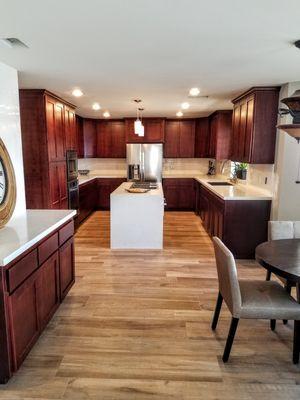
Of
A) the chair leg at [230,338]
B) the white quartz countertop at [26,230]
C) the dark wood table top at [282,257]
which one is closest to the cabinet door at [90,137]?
the white quartz countertop at [26,230]

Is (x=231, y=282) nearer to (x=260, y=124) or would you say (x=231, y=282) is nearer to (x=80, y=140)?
(x=260, y=124)

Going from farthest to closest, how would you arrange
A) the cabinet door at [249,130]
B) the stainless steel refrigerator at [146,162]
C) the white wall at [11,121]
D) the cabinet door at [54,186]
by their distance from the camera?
the stainless steel refrigerator at [146,162] < the cabinet door at [54,186] < the cabinet door at [249,130] < the white wall at [11,121]

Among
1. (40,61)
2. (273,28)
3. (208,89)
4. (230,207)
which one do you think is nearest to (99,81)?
(40,61)

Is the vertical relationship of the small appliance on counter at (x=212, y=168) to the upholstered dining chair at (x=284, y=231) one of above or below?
above

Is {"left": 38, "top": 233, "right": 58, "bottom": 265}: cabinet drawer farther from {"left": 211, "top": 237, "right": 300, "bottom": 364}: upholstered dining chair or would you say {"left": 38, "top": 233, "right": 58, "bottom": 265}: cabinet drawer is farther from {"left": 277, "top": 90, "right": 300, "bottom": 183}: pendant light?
{"left": 277, "top": 90, "right": 300, "bottom": 183}: pendant light

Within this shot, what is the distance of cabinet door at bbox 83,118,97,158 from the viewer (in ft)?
23.3

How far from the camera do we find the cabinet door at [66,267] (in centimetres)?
265

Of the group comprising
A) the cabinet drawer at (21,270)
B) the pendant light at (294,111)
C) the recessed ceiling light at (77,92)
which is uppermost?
the recessed ceiling light at (77,92)

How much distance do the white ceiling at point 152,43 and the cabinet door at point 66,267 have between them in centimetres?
182

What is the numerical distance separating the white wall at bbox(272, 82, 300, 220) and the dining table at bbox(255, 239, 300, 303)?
4.08ft

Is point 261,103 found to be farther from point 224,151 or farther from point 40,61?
point 40,61

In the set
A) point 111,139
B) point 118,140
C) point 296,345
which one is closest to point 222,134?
point 118,140

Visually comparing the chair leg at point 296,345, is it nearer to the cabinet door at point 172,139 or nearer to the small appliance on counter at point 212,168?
the small appliance on counter at point 212,168

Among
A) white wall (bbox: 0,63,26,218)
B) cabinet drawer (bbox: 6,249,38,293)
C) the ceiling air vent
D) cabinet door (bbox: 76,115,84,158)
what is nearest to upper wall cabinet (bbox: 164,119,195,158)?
cabinet door (bbox: 76,115,84,158)
